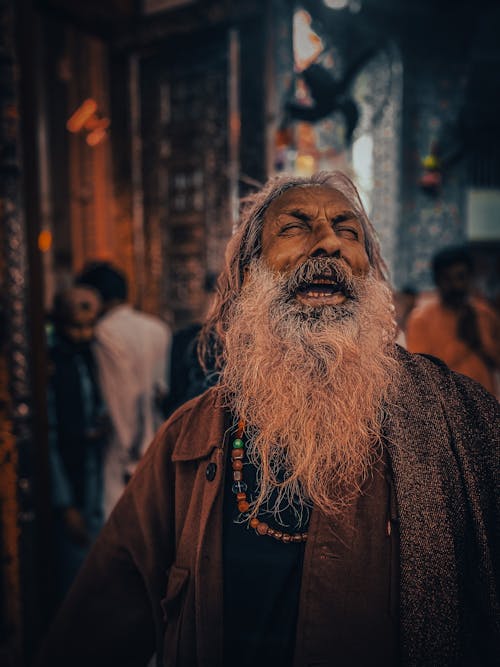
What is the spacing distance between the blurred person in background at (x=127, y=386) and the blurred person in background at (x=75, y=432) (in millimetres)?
73

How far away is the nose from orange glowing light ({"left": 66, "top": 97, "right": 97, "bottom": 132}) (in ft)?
19.3

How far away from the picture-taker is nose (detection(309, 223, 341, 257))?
1.29m

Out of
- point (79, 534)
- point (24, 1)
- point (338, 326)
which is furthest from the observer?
point (79, 534)

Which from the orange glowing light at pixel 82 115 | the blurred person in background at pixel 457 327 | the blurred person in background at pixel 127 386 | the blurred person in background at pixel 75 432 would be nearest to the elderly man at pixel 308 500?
the blurred person in background at pixel 75 432

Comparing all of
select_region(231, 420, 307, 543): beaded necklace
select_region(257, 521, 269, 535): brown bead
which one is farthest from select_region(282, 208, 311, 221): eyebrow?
select_region(257, 521, 269, 535): brown bead

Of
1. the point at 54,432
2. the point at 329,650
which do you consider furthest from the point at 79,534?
the point at 329,650

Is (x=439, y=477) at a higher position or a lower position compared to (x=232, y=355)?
lower

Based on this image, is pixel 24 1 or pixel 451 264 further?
pixel 451 264

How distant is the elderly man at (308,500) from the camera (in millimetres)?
1129

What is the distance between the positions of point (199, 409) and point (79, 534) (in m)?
2.00

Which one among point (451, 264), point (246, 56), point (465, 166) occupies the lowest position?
point (451, 264)

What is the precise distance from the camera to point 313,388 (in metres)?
1.34

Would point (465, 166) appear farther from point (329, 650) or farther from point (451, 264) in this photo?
point (329, 650)

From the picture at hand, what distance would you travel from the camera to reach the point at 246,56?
459 cm
